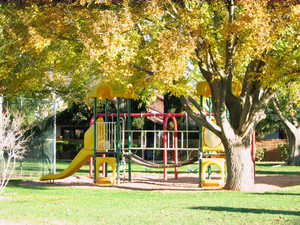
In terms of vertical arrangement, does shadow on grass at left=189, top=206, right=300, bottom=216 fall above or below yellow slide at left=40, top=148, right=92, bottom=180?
below

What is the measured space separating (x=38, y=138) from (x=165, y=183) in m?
5.43

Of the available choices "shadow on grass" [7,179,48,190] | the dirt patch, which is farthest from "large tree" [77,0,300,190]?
"shadow on grass" [7,179,48,190]

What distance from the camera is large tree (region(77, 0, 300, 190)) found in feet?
51.0

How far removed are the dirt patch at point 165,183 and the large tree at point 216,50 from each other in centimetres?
165

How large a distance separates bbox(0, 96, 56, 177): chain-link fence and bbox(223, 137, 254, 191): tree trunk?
27.1 feet

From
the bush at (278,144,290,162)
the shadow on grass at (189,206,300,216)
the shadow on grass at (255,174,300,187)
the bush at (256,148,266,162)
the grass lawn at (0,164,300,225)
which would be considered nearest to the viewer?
the grass lawn at (0,164,300,225)

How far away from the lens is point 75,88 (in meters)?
29.2

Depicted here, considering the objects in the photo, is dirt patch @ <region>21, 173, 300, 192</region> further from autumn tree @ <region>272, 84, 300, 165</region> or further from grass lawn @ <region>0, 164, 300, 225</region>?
autumn tree @ <region>272, 84, 300, 165</region>

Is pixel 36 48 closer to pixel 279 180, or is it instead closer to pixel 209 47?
pixel 209 47

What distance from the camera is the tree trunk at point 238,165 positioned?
61.1ft

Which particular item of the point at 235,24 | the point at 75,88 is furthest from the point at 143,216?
the point at 75,88

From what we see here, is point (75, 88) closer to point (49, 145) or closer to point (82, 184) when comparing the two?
point (49, 145)

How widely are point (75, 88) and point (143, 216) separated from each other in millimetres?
18378

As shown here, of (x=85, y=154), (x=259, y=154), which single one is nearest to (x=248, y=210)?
(x=85, y=154)
